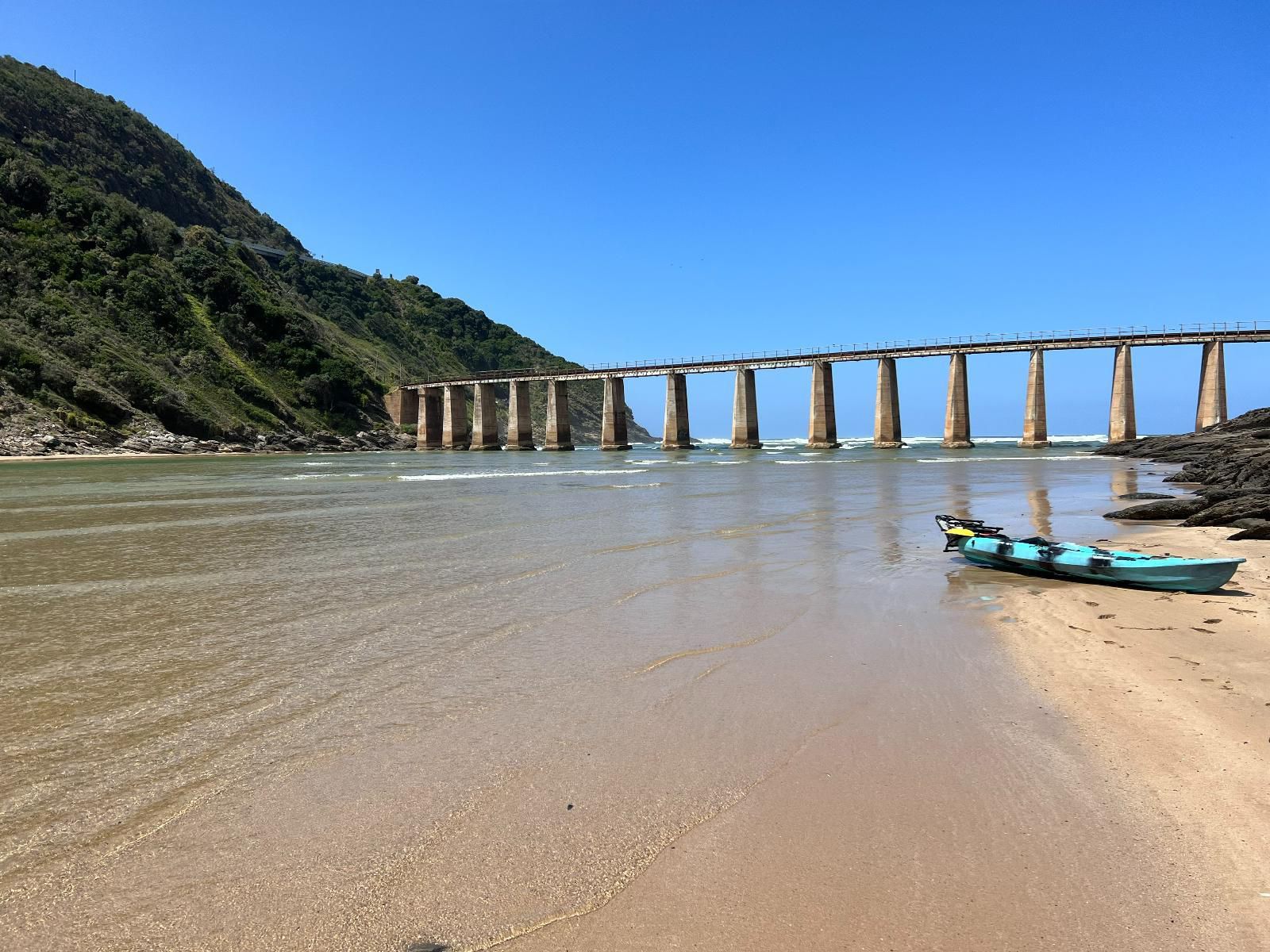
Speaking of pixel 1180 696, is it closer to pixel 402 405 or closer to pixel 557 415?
pixel 557 415

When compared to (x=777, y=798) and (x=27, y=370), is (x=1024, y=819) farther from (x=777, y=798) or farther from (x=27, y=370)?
(x=27, y=370)

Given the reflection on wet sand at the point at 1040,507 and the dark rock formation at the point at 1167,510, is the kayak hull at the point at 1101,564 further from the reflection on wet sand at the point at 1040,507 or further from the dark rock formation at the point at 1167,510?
the dark rock formation at the point at 1167,510

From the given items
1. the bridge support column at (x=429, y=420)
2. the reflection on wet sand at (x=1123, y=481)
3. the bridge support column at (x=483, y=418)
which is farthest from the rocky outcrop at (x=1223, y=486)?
the bridge support column at (x=429, y=420)

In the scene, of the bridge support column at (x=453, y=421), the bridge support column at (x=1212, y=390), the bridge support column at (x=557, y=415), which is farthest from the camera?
the bridge support column at (x=453, y=421)

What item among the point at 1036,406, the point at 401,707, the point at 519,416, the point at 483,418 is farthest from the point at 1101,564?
the point at 483,418

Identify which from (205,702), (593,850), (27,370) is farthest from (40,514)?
(27,370)

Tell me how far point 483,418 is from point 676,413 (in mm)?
29934

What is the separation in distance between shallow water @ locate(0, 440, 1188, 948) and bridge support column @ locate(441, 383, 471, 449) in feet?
330

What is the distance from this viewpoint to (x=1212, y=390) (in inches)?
3044

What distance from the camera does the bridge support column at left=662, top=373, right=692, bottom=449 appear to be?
102 m

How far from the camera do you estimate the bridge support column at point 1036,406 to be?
83.9 meters

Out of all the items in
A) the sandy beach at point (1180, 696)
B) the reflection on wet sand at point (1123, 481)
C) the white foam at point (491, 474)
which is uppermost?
the white foam at point (491, 474)

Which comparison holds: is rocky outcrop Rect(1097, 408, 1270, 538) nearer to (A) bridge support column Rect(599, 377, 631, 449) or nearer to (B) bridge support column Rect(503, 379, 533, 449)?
(A) bridge support column Rect(599, 377, 631, 449)

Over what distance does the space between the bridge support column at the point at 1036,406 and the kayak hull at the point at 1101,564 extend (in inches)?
3190
